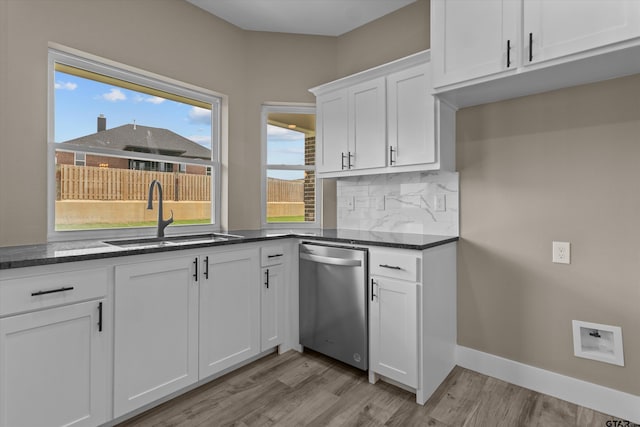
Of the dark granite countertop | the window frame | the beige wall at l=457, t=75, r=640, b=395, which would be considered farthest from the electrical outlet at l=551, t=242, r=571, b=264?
the window frame

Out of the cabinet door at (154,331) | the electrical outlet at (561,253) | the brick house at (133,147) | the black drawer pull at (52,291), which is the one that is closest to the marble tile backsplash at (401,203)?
the electrical outlet at (561,253)

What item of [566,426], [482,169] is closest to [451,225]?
[482,169]

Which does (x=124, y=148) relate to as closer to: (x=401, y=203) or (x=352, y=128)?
(x=352, y=128)

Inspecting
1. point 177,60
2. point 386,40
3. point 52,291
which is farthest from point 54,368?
point 386,40

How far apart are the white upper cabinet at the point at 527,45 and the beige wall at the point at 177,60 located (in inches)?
33.2

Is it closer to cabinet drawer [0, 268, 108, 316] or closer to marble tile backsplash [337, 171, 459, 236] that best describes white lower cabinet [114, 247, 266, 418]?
cabinet drawer [0, 268, 108, 316]

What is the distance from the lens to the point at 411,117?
2.39 m

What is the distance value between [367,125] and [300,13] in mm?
1252

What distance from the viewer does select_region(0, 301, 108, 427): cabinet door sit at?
1.41m

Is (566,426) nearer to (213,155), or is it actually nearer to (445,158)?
(445,158)

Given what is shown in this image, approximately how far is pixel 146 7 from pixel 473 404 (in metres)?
3.56

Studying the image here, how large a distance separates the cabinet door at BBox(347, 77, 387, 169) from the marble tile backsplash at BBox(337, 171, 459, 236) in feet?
0.99

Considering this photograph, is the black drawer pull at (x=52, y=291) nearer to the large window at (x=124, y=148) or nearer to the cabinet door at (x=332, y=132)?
the large window at (x=124, y=148)

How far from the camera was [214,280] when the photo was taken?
2170mm
